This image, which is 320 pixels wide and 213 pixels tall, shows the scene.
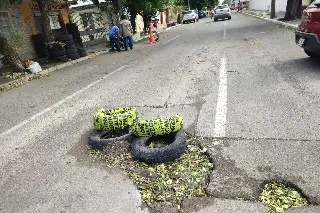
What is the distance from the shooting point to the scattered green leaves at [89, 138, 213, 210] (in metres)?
3.25

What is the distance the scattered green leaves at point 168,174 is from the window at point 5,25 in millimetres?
15093

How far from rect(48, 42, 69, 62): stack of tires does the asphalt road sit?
5022 mm

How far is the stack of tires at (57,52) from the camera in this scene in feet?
50.6

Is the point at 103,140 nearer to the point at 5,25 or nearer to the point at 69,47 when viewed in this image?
the point at 69,47

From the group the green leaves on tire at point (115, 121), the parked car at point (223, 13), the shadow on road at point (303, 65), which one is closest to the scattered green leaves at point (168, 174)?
the green leaves on tire at point (115, 121)

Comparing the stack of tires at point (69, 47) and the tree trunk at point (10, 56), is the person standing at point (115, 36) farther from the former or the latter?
the tree trunk at point (10, 56)

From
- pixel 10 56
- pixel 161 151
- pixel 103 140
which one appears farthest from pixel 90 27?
pixel 161 151

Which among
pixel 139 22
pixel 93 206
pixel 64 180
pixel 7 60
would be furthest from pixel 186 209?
pixel 139 22

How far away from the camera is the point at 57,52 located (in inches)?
607

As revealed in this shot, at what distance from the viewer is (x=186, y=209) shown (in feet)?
9.89

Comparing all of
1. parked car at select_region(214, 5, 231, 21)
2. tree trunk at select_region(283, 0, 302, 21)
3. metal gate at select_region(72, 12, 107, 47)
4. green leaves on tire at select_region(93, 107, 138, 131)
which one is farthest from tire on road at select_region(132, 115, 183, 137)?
parked car at select_region(214, 5, 231, 21)

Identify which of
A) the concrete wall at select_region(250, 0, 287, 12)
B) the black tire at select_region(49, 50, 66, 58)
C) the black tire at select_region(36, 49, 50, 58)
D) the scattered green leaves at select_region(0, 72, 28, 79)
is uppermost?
the black tire at select_region(49, 50, 66, 58)

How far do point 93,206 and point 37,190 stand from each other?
34.4 inches

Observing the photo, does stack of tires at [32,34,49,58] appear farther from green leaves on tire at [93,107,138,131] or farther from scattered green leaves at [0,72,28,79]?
green leaves on tire at [93,107,138,131]
